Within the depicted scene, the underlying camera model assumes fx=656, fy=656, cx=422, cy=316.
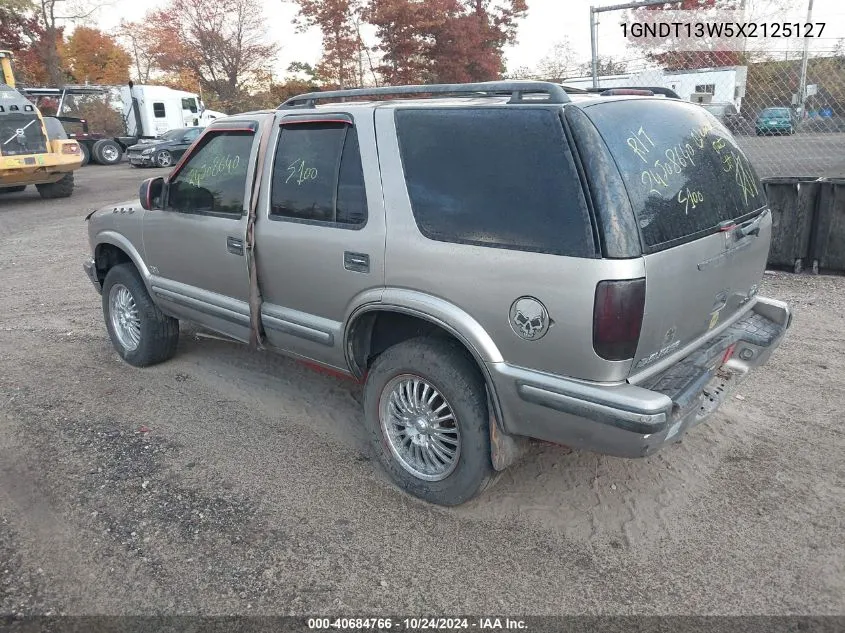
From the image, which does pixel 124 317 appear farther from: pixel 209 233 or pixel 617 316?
pixel 617 316

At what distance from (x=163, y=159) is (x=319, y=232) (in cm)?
2202

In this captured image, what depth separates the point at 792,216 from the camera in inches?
255

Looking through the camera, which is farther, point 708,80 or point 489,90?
point 708,80

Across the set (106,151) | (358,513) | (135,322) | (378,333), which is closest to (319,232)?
(378,333)

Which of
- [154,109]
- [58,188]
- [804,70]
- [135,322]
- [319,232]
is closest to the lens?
[319,232]

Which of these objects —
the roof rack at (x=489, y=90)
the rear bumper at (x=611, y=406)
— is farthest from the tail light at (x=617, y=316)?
the roof rack at (x=489, y=90)

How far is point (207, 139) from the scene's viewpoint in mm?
4219

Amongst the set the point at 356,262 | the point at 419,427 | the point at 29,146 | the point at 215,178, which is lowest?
the point at 419,427

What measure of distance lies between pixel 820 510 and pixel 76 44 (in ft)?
140

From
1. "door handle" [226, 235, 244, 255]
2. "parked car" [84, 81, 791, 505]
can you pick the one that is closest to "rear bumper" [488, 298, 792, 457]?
"parked car" [84, 81, 791, 505]

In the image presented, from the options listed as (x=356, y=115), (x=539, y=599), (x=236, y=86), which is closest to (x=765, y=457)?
(x=539, y=599)

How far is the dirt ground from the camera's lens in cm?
271

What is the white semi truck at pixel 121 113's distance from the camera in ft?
82.2

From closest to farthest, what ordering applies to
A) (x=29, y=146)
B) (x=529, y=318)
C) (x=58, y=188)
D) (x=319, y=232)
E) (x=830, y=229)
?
1. (x=529, y=318)
2. (x=319, y=232)
3. (x=830, y=229)
4. (x=29, y=146)
5. (x=58, y=188)
